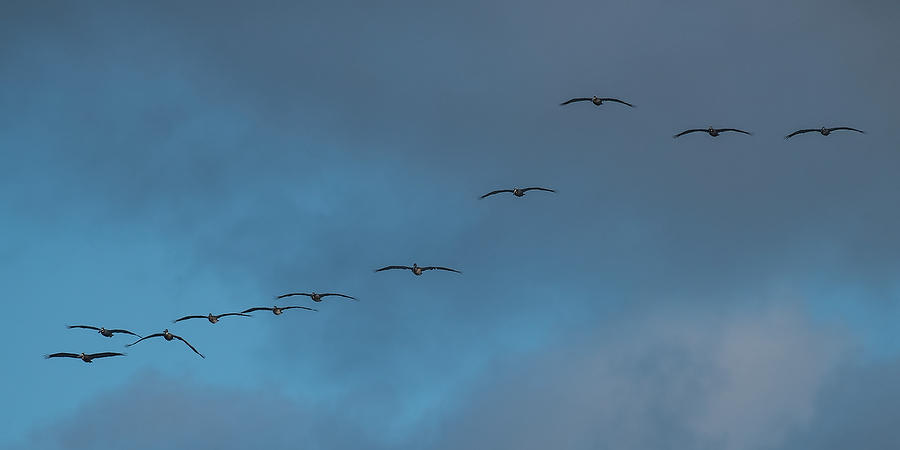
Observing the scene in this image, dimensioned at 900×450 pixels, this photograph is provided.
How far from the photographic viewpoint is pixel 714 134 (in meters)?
96.4

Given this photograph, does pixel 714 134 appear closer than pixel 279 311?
Yes

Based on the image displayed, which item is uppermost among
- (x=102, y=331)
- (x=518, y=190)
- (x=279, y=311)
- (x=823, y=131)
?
(x=102, y=331)

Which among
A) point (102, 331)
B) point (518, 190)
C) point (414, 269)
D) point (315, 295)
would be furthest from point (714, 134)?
point (102, 331)

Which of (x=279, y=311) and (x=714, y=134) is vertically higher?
(x=279, y=311)

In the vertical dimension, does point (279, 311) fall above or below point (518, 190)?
above

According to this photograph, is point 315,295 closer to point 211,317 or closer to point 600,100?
point 211,317

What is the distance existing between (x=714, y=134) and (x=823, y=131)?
9427 millimetres

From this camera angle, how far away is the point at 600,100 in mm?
93938

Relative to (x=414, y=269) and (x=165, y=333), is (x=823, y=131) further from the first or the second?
(x=165, y=333)

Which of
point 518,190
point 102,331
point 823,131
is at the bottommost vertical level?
point 823,131

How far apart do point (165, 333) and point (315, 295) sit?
1302 cm

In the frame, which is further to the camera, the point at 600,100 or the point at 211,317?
the point at 211,317

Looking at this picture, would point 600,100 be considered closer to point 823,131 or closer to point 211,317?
point 823,131

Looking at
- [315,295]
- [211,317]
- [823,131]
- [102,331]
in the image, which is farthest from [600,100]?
[102,331]
